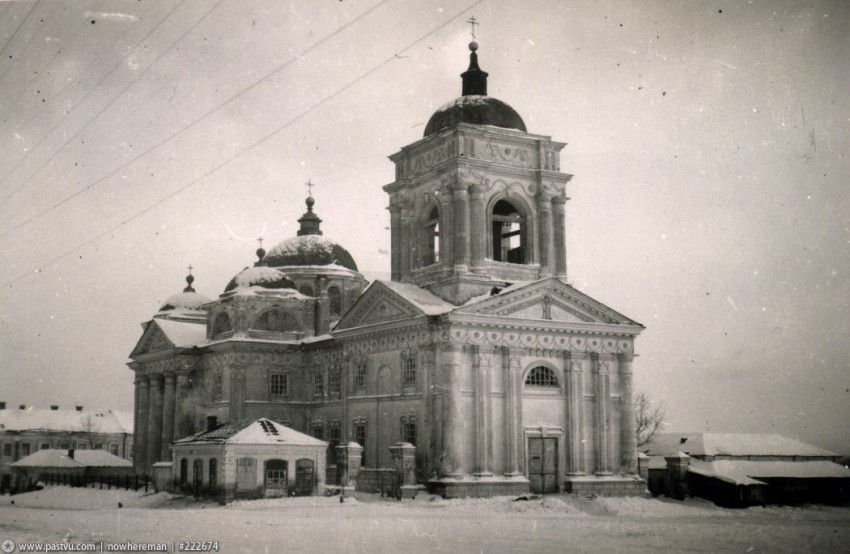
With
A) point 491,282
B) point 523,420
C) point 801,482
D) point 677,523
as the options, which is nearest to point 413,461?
point 523,420

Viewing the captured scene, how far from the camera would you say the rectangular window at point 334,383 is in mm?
48250

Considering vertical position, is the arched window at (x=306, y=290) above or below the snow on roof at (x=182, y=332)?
above

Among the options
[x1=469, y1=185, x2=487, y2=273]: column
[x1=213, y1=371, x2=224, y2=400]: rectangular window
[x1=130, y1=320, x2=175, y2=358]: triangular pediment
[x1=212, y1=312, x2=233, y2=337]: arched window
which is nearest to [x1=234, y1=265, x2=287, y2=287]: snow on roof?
[x1=212, y1=312, x2=233, y2=337]: arched window

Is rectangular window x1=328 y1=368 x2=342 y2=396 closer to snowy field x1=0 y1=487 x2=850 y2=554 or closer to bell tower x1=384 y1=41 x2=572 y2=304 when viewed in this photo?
bell tower x1=384 y1=41 x2=572 y2=304

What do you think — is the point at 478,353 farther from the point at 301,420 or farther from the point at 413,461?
the point at 301,420

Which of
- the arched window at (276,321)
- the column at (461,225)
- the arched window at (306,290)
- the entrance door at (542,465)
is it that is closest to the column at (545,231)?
the column at (461,225)

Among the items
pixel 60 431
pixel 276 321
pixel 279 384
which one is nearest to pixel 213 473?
pixel 279 384

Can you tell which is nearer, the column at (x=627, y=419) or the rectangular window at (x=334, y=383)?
the column at (x=627, y=419)

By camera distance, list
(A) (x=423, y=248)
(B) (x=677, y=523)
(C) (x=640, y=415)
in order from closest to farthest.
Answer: (B) (x=677, y=523) < (A) (x=423, y=248) < (C) (x=640, y=415)

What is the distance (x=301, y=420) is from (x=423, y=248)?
36.6 ft

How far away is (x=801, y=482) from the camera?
4581 cm

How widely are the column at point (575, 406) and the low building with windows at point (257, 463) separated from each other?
9.62 metres

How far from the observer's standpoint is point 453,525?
2986 centimetres

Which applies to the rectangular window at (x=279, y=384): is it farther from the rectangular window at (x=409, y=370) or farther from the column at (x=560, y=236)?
the column at (x=560, y=236)
